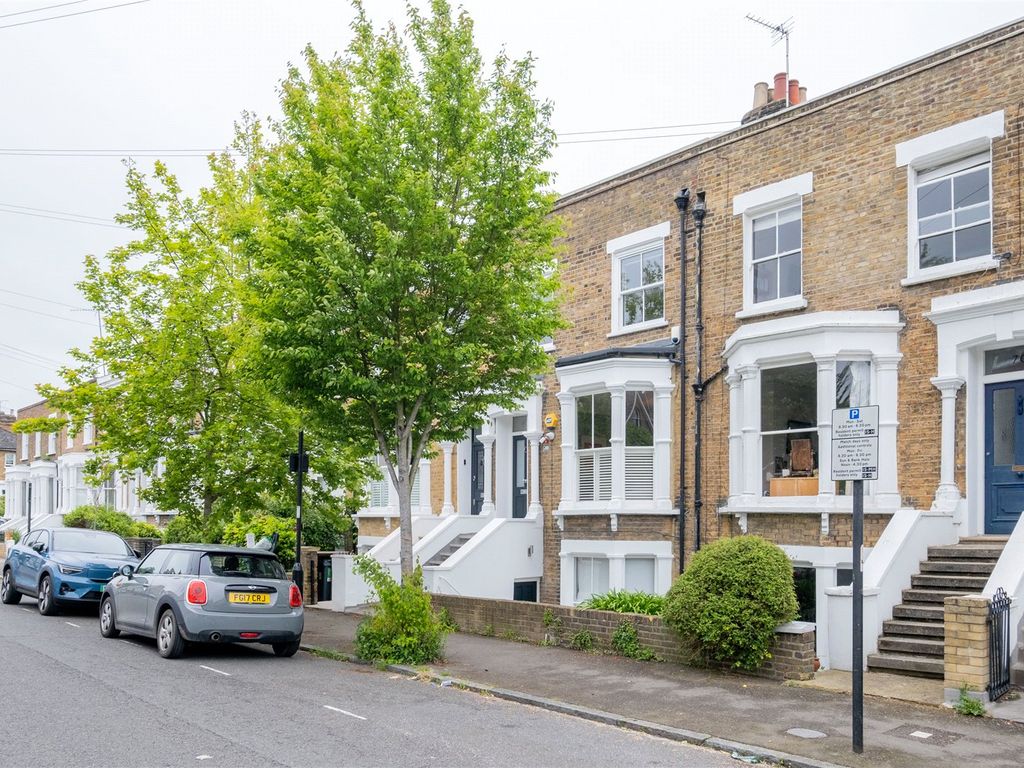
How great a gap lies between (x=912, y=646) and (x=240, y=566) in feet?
27.7

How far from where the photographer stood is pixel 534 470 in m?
19.6

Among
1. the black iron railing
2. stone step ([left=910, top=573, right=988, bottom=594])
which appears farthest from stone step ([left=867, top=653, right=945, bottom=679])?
stone step ([left=910, top=573, right=988, bottom=594])

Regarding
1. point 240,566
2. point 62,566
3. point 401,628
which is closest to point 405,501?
point 401,628

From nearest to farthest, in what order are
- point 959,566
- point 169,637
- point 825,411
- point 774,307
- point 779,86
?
1. point 959,566
2. point 169,637
3. point 825,411
4. point 774,307
5. point 779,86

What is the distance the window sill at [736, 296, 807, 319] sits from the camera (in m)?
15.2

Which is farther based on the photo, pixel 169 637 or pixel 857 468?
pixel 169 637

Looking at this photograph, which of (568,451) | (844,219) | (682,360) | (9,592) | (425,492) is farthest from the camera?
(425,492)

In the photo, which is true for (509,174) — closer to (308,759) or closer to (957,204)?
(957,204)

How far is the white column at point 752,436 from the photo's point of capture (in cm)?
1525

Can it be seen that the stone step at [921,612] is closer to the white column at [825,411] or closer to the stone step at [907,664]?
the stone step at [907,664]

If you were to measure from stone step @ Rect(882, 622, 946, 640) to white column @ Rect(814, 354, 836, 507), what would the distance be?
108 inches

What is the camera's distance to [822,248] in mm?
15094

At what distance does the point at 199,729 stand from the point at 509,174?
8067mm

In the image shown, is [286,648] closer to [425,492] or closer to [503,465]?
[503,465]
